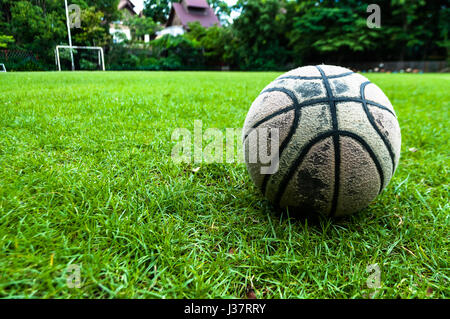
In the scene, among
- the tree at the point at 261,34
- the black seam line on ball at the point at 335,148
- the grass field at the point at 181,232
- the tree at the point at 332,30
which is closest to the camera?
the grass field at the point at 181,232

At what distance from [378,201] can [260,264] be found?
4.22 ft

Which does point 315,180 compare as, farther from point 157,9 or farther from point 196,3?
point 157,9

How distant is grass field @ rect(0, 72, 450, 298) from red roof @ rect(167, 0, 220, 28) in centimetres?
4343

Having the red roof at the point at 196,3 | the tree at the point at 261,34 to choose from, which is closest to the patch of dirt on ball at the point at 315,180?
the tree at the point at 261,34

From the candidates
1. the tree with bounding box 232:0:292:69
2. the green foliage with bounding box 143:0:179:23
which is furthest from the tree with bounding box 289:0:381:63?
the green foliage with bounding box 143:0:179:23

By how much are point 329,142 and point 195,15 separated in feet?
155

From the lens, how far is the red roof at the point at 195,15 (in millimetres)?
41719

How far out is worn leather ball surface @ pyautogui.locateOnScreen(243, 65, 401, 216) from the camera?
5.39 ft

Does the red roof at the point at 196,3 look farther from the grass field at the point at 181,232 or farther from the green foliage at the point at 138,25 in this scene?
the grass field at the point at 181,232

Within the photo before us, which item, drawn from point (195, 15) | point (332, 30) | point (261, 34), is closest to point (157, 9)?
point (195, 15)

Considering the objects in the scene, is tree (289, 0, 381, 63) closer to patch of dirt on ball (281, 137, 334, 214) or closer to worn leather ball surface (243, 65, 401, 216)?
worn leather ball surface (243, 65, 401, 216)

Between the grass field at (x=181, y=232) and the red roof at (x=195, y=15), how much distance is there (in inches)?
1710
